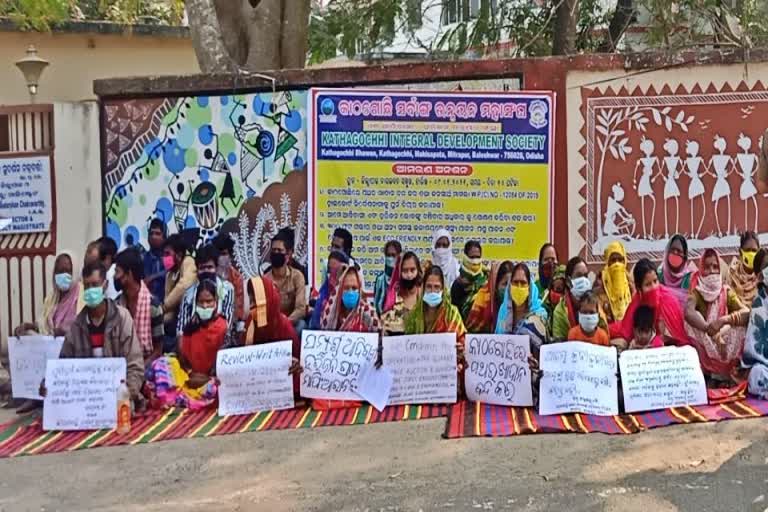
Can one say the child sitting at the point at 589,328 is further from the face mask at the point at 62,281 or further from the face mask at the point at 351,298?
the face mask at the point at 62,281

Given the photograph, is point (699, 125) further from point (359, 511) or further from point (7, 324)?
point (7, 324)

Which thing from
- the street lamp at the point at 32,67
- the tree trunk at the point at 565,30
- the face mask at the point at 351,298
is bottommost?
the face mask at the point at 351,298

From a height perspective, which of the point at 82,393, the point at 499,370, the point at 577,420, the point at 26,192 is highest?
the point at 26,192

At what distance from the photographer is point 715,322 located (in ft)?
20.6

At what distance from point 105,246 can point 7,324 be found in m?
1.41

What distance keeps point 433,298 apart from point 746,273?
2.58 m

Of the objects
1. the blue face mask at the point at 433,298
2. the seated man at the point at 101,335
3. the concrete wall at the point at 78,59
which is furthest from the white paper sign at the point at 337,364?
the concrete wall at the point at 78,59

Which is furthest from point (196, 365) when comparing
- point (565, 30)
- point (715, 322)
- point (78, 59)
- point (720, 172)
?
point (78, 59)

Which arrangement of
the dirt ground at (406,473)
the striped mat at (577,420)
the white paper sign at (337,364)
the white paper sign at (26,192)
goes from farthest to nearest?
the white paper sign at (26,192), the white paper sign at (337,364), the striped mat at (577,420), the dirt ground at (406,473)

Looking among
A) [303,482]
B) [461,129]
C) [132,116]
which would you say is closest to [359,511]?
[303,482]

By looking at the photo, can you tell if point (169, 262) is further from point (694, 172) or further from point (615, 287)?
point (694, 172)

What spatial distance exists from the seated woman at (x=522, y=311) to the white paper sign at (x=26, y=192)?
4193 millimetres

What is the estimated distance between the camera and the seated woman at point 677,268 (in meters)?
6.77

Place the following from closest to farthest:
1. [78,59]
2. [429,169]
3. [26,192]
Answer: [429,169]
[26,192]
[78,59]
